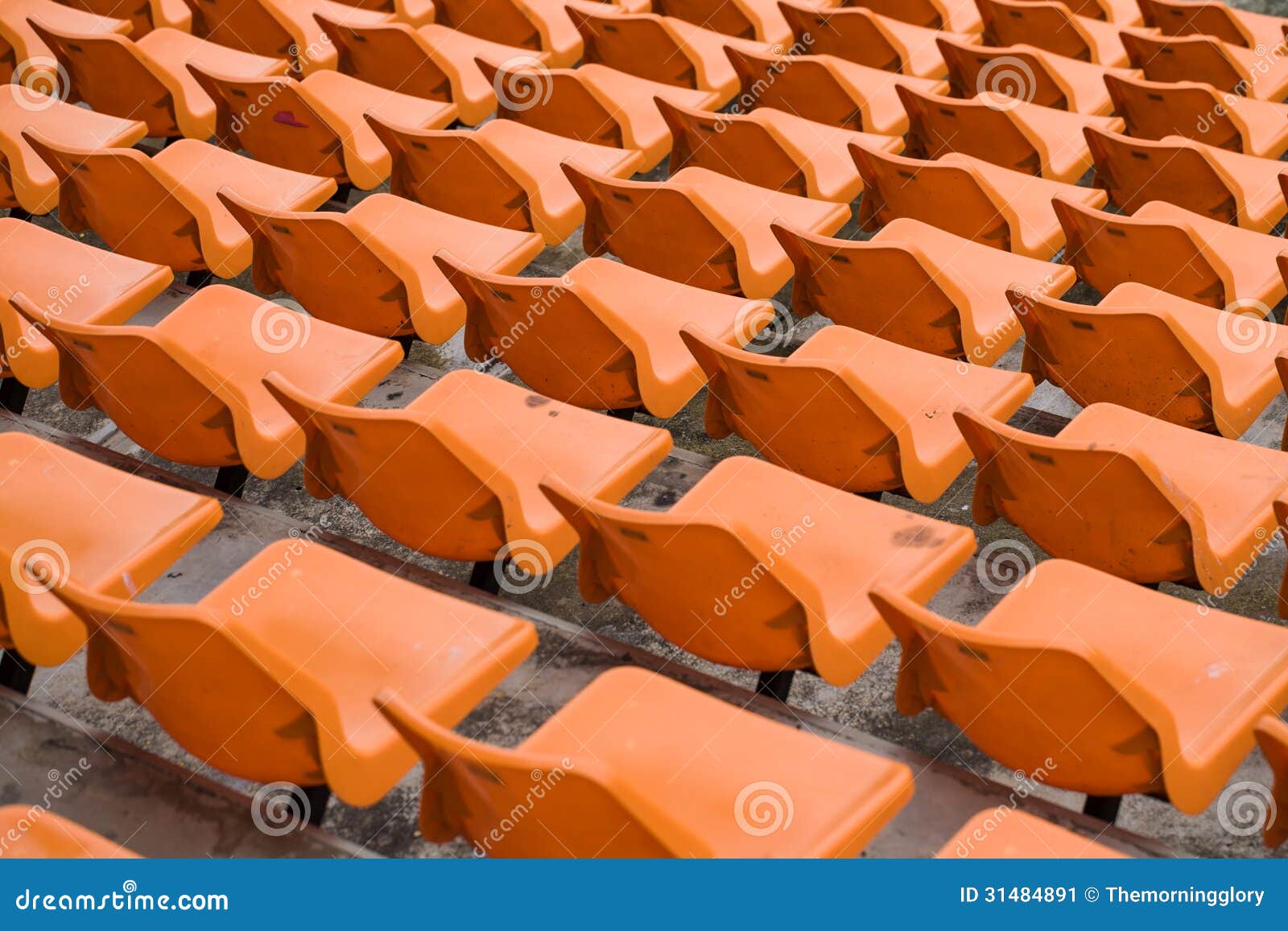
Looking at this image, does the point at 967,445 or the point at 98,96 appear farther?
the point at 98,96

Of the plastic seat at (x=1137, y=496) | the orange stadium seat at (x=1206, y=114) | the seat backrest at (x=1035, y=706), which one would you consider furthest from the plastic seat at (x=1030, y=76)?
the seat backrest at (x=1035, y=706)

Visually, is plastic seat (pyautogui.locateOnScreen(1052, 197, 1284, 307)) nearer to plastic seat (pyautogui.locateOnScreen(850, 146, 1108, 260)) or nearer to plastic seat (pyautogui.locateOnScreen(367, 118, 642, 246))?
plastic seat (pyautogui.locateOnScreen(850, 146, 1108, 260))

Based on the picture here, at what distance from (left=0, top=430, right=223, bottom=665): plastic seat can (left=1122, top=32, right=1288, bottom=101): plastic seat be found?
11.3 ft

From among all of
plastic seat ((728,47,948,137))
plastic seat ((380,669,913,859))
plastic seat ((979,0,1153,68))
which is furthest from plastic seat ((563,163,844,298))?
plastic seat ((979,0,1153,68))

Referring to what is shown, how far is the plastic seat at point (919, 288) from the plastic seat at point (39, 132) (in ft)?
6.04

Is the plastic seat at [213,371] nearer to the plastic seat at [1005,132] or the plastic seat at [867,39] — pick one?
the plastic seat at [1005,132]

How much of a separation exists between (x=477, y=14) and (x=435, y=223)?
5.45ft

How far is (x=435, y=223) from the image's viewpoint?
10.6ft

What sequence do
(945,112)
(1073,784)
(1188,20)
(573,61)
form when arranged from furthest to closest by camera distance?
(1188,20), (573,61), (945,112), (1073,784)

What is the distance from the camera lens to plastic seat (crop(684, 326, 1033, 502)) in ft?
7.86

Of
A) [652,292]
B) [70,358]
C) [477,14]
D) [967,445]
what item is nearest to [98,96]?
[477,14]

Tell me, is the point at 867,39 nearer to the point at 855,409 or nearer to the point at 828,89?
the point at 828,89

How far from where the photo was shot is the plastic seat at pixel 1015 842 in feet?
5.52

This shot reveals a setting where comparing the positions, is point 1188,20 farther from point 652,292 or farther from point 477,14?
point 652,292
